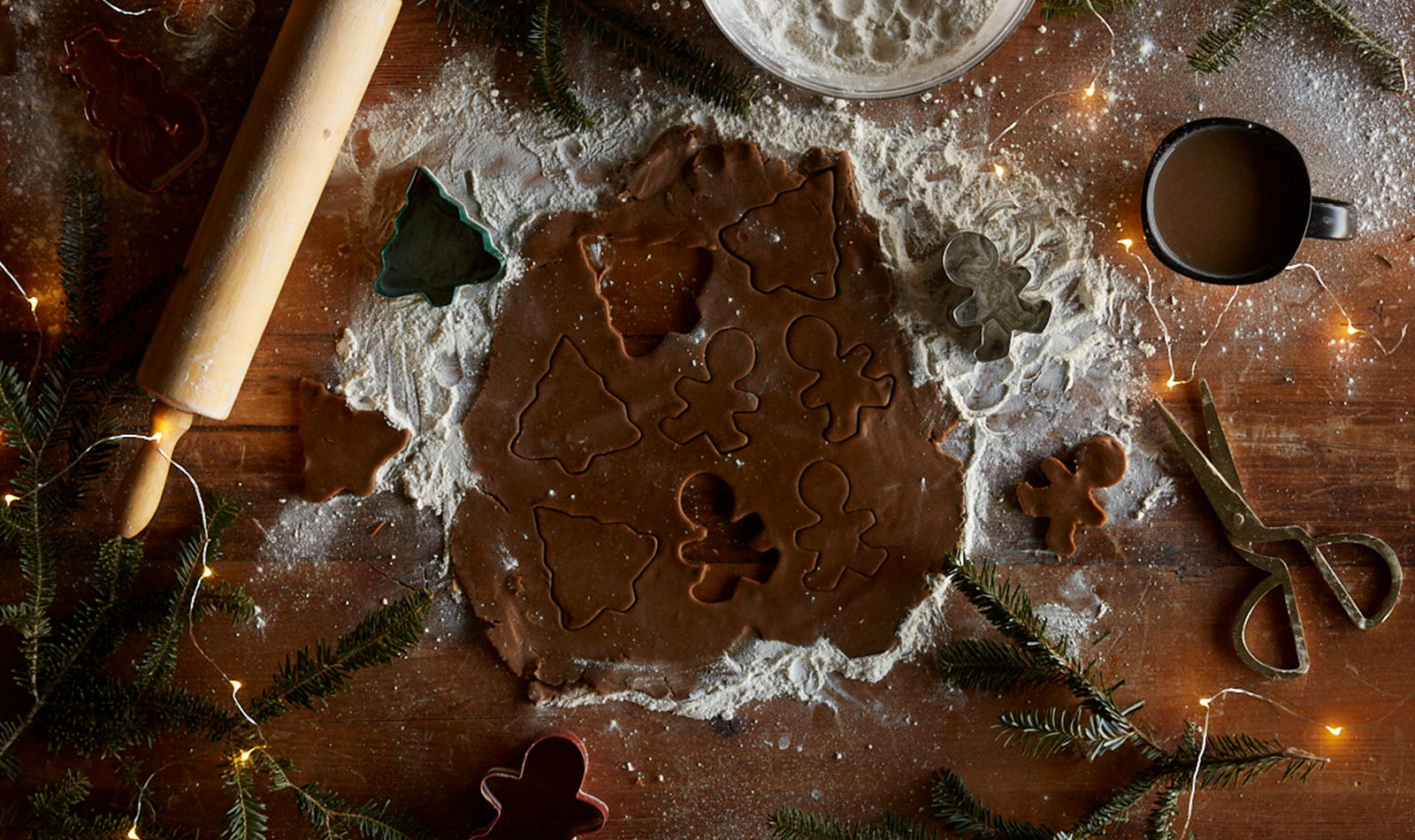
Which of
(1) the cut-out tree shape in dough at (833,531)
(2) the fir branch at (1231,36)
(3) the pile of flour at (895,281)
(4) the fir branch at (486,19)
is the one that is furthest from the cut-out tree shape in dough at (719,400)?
(2) the fir branch at (1231,36)

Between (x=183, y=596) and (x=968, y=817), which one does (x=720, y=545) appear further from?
(x=183, y=596)

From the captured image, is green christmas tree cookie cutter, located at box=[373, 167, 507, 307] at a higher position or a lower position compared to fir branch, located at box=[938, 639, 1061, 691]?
higher

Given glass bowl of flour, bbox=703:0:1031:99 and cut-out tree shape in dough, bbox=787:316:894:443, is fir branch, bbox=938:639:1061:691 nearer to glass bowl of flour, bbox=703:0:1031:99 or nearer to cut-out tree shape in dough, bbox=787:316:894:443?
cut-out tree shape in dough, bbox=787:316:894:443

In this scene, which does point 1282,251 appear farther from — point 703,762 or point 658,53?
point 703,762

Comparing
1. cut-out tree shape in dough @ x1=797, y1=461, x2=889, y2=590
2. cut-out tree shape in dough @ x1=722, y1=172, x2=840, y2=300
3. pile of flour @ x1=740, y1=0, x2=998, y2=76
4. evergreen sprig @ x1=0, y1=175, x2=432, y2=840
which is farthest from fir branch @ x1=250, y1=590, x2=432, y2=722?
pile of flour @ x1=740, y1=0, x2=998, y2=76

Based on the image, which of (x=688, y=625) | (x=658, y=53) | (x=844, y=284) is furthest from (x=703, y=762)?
(x=658, y=53)

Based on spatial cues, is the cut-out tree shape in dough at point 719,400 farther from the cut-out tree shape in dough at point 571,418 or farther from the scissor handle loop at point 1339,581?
the scissor handle loop at point 1339,581
